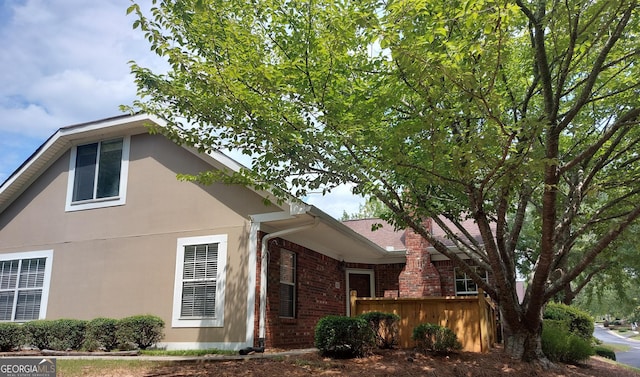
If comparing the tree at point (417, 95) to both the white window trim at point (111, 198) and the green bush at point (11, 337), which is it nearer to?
the white window trim at point (111, 198)

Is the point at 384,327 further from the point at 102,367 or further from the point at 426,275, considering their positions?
the point at 426,275

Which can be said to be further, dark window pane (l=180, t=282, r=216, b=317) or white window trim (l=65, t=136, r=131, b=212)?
white window trim (l=65, t=136, r=131, b=212)

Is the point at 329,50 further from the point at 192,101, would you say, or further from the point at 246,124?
the point at 192,101

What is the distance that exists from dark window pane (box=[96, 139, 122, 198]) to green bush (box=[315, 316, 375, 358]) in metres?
6.83

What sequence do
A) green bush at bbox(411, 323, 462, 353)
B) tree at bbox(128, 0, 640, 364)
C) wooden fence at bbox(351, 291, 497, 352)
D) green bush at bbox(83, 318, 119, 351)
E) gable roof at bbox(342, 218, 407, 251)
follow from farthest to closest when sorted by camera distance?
gable roof at bbox(342, 218, 407, 251), green bush at bbox(83, 318, 119, 351), wooden fence at bbox(351, 291, 497, 352), green bush at bbox(411, 323, 462, 353), tree at bbox(128, 0, 640, 364)

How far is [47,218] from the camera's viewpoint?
41.5 feet

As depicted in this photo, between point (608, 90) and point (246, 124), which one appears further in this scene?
point (608, 90)

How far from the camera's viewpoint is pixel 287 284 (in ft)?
37.3

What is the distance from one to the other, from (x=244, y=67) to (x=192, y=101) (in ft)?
4.06

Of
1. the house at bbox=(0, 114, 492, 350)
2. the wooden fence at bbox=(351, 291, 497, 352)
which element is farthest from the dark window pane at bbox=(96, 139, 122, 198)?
the wooden fence at bbox=(351, 291, 497, 352)

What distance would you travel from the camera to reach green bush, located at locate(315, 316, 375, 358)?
8.20 m

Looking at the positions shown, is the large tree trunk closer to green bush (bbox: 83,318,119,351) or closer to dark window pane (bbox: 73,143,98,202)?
green bush (bbox: 83,318,119,351)

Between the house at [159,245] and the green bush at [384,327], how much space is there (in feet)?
7.43

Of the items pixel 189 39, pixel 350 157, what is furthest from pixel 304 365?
pixel 189 39
